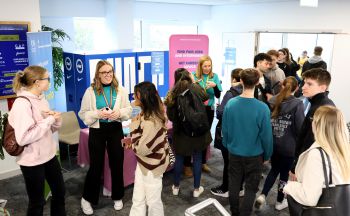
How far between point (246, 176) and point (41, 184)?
1640mm

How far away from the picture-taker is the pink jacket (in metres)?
2.12

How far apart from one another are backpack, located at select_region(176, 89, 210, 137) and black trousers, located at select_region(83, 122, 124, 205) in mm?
597

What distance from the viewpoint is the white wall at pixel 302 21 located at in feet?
19.1

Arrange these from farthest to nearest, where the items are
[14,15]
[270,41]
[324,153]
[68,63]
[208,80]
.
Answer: [270,41] < [68,63] < [208,80] < [14,15] < [324,153]

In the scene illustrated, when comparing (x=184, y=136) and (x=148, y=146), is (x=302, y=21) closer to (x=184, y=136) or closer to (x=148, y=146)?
(x=184, y=136)

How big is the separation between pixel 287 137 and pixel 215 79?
1.32 meters

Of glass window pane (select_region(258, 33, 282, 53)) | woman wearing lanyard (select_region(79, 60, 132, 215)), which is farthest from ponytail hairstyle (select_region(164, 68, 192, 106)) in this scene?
glass window pane (select_region(258, 33, 282, 53))

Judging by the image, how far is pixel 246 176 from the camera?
257 cm

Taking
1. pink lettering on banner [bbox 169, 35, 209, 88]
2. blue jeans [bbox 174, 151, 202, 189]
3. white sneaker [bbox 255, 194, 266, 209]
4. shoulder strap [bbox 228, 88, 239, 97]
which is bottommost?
white sneaker [bbox 255, 194, 266, 209]

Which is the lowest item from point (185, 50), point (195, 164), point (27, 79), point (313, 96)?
point (195, 164)

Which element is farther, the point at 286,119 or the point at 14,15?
the point at 14,15

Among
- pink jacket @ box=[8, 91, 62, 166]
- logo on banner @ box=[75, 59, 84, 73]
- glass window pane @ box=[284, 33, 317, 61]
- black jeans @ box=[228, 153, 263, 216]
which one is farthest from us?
glass window pane @ box=[284, 33, 317, 61]

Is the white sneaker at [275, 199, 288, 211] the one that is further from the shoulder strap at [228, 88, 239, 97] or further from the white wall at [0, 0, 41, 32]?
the white wall at [0, 0, 41, 32]

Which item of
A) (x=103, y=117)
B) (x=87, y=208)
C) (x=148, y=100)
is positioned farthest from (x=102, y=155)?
(x=148, y=100)
